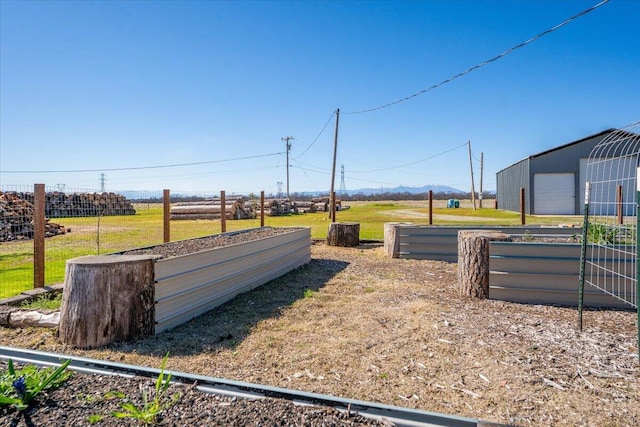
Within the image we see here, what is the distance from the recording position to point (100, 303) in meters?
3.30

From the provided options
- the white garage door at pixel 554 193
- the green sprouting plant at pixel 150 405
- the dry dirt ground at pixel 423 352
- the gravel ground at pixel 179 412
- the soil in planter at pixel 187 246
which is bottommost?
the dry dirt ground at pixel 423 352

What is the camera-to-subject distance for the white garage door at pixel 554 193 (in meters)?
21.5

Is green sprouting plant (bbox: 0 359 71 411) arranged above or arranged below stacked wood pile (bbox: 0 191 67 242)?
below

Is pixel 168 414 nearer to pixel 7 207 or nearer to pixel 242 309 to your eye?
pixel 242 309

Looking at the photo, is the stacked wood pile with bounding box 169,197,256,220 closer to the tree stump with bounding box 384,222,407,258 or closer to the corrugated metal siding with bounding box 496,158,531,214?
the tree stump with bounding box 384,222,407,258

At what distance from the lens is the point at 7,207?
12.9 meters

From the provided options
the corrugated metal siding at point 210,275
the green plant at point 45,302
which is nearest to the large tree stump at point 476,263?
the corrugated metal siding at point 210,275

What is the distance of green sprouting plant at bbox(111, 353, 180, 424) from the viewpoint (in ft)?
6.61

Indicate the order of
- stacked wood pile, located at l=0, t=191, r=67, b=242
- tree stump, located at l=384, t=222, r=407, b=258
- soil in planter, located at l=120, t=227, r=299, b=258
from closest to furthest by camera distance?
soil in planter, located at l=120, t=227, r=299, b=258 → tree stump, located at l=384, t=222, r=407, b=258 → stacked wood pile, located at l=0, t=191, r=67, b=242

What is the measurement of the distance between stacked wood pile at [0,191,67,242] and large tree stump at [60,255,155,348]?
32.6ft

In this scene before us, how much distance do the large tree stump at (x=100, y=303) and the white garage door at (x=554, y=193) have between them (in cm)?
2323

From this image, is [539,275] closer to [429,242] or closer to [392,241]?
[429,242]

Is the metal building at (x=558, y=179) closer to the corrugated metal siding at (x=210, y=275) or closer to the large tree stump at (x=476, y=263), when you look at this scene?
the large tree stump at (x=476, y=263)

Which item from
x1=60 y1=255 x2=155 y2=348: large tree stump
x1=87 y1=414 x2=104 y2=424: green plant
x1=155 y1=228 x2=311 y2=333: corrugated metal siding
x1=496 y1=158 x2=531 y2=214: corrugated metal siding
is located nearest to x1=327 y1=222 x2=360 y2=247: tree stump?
x1=155 y1=228 x2=311 y2=333: corrugated metal siding
